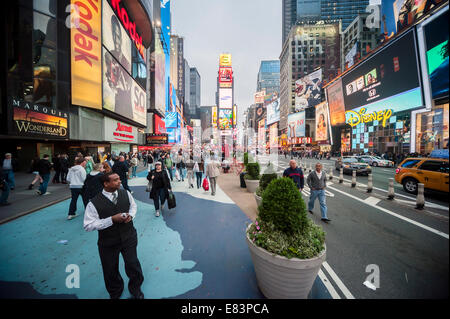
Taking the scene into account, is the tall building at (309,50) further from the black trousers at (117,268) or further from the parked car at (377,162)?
the black trousers at (117,268)

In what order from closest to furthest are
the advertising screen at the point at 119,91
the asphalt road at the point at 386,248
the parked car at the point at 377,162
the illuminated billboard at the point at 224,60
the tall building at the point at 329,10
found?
the asphalt road at the point at 386,248 < the advertising screen at the point at 119,91 < the parked car at the point at 377,162 < the illuminated billboard at the point at 224,60 < the tall building at the point at 329,10

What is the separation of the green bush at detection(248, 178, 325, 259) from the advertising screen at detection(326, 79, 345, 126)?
37656 millimetres

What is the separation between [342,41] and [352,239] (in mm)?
101360

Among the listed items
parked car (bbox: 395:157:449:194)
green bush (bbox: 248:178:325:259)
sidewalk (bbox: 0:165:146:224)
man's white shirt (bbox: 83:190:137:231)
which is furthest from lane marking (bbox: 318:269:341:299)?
sidewalk (bbox: 0:165:146:224)

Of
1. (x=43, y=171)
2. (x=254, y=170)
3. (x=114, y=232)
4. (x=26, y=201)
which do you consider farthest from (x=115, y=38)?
(x=114, y=232)

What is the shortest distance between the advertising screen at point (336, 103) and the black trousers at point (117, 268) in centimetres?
3951

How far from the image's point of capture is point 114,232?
250 centimetres

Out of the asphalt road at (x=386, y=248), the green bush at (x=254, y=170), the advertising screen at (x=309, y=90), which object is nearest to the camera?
the asphalt road at (x=386, y=248)

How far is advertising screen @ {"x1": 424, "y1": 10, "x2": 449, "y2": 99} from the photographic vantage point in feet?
4.80

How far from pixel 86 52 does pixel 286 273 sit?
21.0 m

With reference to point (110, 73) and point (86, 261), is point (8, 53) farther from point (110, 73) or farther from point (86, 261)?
point (86, 261)

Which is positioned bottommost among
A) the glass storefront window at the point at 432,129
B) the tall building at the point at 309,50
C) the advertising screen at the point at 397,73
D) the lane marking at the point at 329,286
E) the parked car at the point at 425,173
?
the lane marking at the point at 329,286

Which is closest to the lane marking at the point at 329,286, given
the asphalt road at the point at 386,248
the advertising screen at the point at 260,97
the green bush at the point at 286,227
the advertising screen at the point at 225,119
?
the asphalt road at the point at 386,248

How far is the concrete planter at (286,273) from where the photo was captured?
2.22 metres
